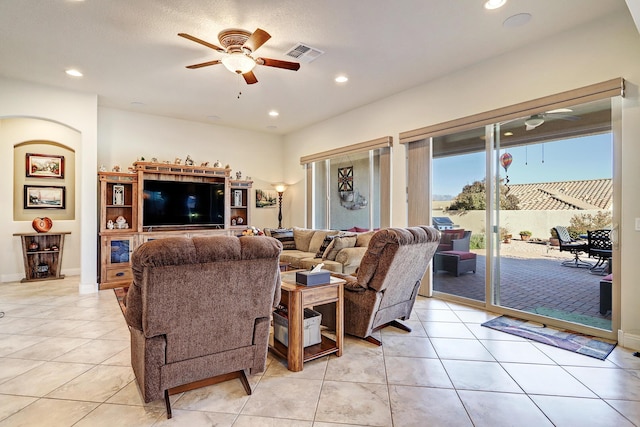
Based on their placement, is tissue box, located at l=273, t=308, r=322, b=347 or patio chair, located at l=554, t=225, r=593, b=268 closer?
tissue box, located at l=273, t=308, r=322, b=347

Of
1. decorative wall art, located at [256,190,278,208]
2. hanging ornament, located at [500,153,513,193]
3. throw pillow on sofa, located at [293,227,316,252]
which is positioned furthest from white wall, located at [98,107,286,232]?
hanging ornament, located at [500,153,513,193]

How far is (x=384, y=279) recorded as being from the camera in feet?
9.11

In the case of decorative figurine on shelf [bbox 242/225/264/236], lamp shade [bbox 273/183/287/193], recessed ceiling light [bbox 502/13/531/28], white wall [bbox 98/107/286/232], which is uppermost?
recessed ceiling light [bbox 502/13/531/28]

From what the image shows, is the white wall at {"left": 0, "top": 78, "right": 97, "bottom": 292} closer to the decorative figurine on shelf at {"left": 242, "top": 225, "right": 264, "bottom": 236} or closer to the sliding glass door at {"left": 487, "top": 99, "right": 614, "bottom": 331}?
the decorative figurine on shelf at {"left": 242, "top": 225, "right": 264, "bottom": 236}

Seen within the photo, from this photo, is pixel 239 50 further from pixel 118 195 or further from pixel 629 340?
pixel 629 340

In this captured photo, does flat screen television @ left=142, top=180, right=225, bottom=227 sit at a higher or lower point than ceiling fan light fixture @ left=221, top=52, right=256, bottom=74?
lower

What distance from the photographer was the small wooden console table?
18.3 feet

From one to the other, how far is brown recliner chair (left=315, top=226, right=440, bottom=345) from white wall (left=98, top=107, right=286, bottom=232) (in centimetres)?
462

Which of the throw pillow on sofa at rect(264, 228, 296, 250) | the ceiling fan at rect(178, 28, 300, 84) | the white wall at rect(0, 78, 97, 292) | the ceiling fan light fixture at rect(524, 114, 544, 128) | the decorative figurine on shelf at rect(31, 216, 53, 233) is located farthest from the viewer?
the throw pillow on sofa at rect(264, 228, 296, 250)

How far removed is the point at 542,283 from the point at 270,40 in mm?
4257

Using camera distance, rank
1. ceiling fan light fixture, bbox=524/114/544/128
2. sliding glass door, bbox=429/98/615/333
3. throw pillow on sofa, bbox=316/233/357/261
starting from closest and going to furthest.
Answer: sliding glass door, bbox=429/98/615/333, ceiling fan light fixture, bbox=524/114/544/128, throw pillow on sofa, bbox=316/233/357/261

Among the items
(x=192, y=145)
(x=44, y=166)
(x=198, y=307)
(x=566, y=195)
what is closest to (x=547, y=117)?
(x=566, y=195)

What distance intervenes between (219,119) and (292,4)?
3.99 metres

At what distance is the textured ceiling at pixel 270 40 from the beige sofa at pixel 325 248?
7.35 feet
